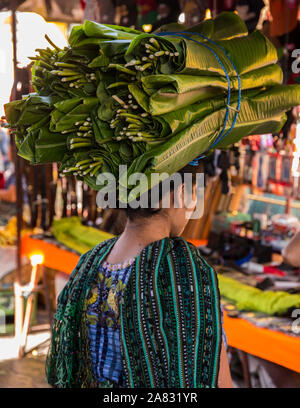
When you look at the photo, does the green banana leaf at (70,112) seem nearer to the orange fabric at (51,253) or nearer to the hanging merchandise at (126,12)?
the hanging merchandise at (126,12)

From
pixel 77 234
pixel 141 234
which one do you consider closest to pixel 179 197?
pixel 141 234

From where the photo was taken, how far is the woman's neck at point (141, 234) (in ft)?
4.06

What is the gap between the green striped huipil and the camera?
42.1 inches

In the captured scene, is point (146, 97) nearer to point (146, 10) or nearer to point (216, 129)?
point (216, 129)

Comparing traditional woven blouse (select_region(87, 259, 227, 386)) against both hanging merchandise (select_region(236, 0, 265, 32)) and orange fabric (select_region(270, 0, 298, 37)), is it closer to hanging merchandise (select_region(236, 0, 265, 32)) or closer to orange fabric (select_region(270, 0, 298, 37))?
hanging merchandise (select_region(236, 0, 265, 32))

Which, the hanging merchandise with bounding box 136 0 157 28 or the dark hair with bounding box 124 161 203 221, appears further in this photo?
the hanging merchandise with bounding box 136 0 157 28

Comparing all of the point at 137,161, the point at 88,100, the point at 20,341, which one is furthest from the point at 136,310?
the point at 20,341

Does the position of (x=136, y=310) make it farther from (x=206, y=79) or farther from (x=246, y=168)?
(x=246, y=168)

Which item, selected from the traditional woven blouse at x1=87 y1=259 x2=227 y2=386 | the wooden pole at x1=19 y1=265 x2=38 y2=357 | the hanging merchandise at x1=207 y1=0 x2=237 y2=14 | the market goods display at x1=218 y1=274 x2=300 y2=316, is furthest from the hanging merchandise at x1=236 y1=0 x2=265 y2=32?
the wooden pole at x1=19 y1=265 x2=38 y2=357

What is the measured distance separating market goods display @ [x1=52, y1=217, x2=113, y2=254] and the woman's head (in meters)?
2.26

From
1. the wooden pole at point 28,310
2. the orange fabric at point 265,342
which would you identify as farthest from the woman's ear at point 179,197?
the wooden pole at point 28,310

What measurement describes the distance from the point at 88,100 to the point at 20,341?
2.93 meters

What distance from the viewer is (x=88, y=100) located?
3.60 feet

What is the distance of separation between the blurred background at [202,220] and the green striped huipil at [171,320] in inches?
13.2
